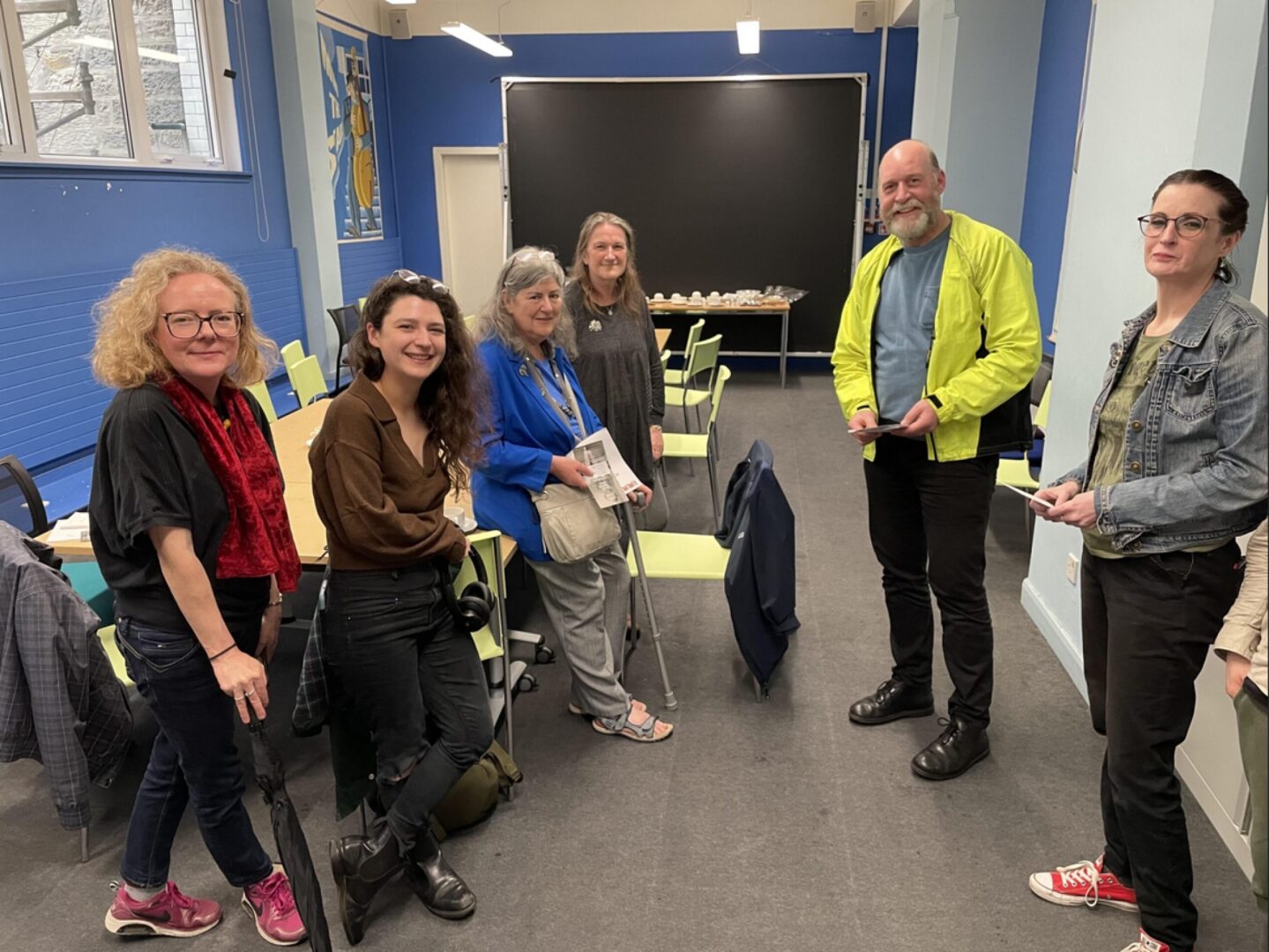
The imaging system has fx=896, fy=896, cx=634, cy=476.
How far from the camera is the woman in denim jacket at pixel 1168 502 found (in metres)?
1.58

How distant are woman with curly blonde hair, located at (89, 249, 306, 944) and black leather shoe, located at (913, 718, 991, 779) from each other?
1772 millimetres

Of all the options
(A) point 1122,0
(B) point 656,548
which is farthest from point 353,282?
(A) point 1122,0

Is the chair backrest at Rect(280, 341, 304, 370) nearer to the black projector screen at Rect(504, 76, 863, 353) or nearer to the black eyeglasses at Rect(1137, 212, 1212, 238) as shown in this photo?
the black eyeglasses at Rect(1137, 212, 1212, 238)

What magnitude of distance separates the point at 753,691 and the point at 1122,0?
2.47 m

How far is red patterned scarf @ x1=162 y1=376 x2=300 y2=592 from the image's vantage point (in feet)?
5.30

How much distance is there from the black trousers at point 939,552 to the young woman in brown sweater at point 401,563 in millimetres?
1225

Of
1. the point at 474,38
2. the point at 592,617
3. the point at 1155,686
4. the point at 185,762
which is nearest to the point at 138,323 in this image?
the point at 185,762

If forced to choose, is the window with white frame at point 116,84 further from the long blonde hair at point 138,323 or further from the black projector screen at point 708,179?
the long blonde hair at point 138,323

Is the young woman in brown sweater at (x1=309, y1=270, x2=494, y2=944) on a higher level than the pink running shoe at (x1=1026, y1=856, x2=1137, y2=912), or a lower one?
higher

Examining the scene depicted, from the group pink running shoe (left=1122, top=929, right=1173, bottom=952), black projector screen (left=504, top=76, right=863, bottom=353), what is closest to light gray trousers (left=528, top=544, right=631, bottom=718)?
pink running shoe (left=1122, top=929, right=1173, bottom=952)

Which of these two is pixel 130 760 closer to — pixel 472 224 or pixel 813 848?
pixel 813 848

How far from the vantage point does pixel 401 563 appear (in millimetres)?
1906

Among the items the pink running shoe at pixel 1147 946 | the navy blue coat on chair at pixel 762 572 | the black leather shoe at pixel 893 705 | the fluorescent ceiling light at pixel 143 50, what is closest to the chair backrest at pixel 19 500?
the navy blue coat on chair at pixel 762 572

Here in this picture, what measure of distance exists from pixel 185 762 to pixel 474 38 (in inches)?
273
